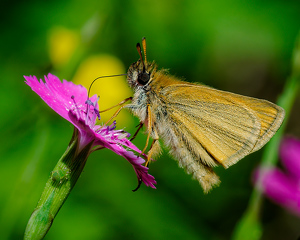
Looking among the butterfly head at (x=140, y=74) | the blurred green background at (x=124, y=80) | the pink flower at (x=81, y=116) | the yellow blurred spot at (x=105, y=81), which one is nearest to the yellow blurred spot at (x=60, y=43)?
the blurred green background at (x=124, y=80)

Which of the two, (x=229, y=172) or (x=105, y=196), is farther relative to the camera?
(x=229, y=172)

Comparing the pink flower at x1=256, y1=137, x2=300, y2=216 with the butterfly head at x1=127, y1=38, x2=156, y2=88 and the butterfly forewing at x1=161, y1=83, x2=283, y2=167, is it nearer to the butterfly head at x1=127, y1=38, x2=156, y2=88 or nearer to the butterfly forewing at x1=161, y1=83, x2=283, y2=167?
the butterfly forewing at x1=161, y1=83, x2=283, y2=167

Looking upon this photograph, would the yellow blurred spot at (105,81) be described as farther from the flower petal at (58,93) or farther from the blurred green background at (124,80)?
the flower petal at (58,93)

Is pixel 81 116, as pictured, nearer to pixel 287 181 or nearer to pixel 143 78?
pixel 143 78

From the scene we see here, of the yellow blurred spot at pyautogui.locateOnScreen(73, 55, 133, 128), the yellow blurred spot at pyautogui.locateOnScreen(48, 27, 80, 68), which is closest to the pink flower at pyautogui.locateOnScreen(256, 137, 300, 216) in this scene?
the yellow blurred spot at pyautogui.locateOnScreen(73, 55, 133, 128)

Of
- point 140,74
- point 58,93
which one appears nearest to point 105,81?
point 140,74

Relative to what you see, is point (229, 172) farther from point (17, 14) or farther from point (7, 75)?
point (17, 14)

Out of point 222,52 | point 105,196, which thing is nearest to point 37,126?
point 105,196
